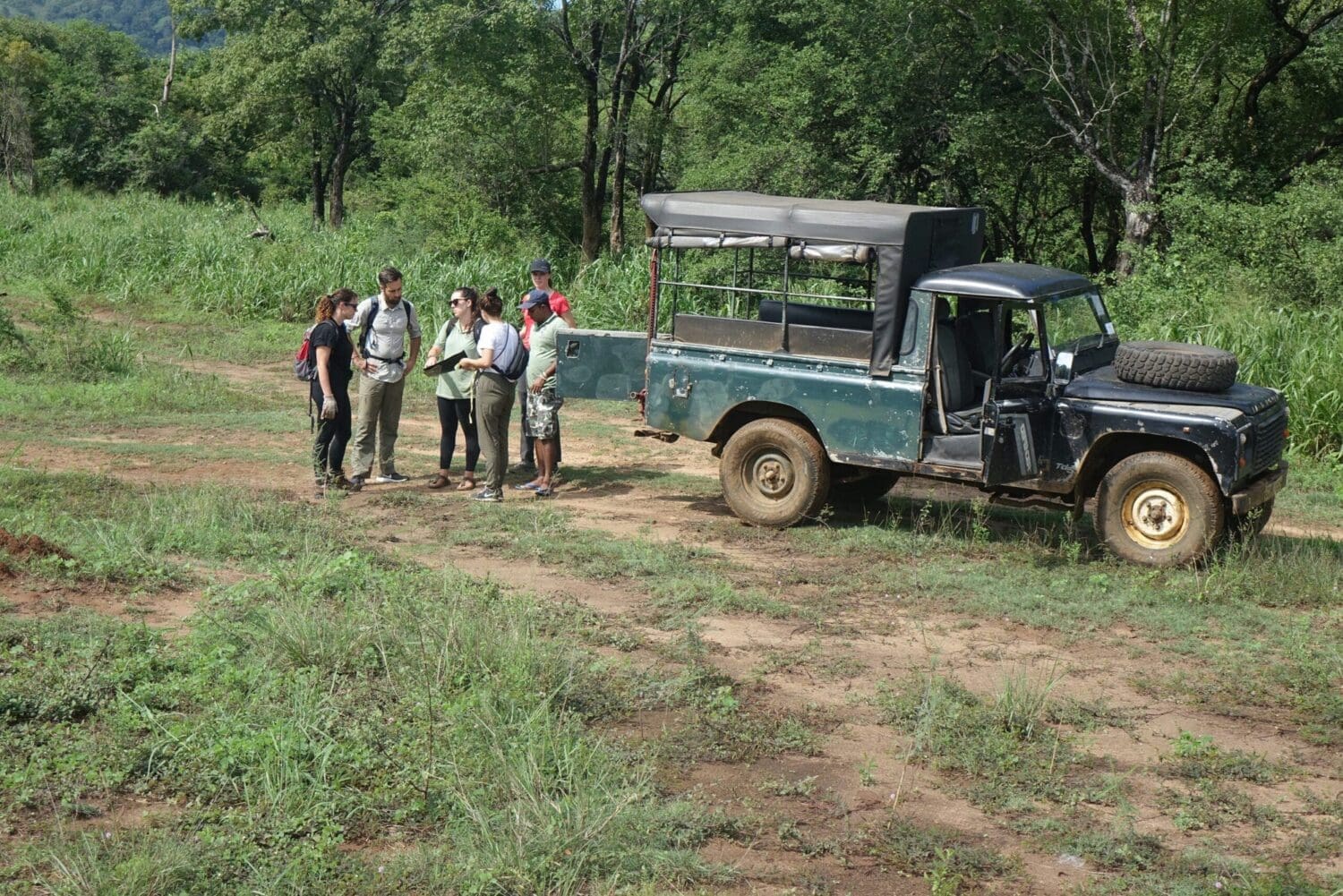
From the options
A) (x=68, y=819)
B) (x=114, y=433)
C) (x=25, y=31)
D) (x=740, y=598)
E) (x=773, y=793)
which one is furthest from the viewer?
(x=25, y=31)

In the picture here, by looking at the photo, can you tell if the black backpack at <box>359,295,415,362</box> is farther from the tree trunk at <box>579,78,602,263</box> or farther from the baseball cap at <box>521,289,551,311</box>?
the tree trunk at <box>579,78,602,263</box>

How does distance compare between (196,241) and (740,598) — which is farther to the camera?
(196,241)

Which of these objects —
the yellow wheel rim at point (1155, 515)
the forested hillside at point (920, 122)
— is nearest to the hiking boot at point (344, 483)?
the yellow wheel rim at point (1155, 515)

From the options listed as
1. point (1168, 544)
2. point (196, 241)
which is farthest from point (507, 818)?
point (196, 241)

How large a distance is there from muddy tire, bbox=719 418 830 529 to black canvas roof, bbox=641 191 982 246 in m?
1.42

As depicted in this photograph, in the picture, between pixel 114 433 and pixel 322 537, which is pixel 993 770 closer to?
pixel 322 537

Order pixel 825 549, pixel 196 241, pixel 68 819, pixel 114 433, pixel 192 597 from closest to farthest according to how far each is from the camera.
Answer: pixel 68 819 < pixel 192 597 < pixel 825 549 < pixel 114 433 < pixel 196 241

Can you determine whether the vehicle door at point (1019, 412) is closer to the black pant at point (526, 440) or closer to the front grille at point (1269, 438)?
the front grille at point (1269, 438)

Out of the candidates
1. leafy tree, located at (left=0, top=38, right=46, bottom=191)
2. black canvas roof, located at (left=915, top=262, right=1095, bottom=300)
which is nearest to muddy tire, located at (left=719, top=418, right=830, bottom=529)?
black canvas roof, located at (left=915, top=262, right=1095, bottom=300)

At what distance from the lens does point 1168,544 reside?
8859 mm

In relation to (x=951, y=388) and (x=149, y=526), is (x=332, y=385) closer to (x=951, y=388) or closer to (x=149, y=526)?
(x=149, y=526)

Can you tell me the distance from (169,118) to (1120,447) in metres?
37.3

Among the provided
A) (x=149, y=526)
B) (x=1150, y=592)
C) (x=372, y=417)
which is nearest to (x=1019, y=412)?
(x=1150, y=592)

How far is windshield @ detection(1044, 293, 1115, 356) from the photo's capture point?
926 cm
